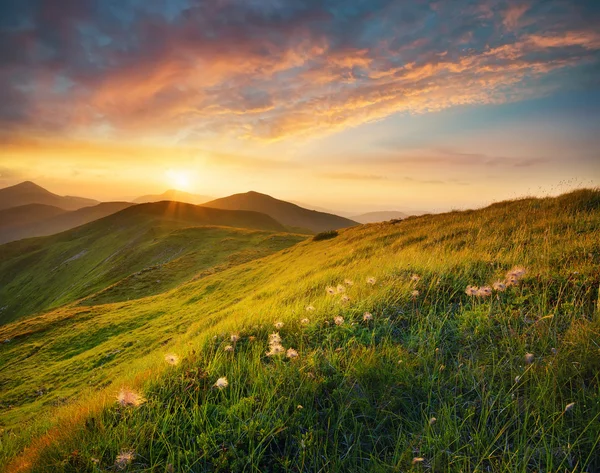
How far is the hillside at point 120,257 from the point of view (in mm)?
36875

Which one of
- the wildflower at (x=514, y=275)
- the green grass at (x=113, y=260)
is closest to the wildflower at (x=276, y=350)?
the wildflower at (x=514, y=275)

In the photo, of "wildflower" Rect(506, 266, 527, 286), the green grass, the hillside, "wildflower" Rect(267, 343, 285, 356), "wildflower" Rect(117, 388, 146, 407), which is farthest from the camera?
the hillside

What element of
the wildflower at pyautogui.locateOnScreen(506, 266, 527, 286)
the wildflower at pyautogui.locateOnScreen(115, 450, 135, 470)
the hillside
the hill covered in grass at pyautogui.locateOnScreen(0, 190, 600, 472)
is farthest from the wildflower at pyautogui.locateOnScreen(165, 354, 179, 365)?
the hillside

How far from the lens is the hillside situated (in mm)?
36875

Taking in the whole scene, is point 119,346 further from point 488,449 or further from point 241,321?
point 488,449

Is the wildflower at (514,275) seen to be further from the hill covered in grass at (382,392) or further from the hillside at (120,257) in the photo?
the hillside at (120,257)

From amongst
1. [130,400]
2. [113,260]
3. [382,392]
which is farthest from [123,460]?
[113,260]

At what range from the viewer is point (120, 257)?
59938mm

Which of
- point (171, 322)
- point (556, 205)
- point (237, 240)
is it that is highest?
point (556, 205)

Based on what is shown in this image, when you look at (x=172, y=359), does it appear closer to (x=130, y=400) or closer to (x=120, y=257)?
(x=130, y=400)

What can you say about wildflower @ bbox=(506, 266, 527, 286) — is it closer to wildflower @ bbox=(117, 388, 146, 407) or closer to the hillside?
wildflower @ bbox=(117, 388, 146, 407)

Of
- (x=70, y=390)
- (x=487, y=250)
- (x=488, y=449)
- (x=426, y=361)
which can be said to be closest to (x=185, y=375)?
(x=426, y=361)

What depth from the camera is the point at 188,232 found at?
59.7 metres

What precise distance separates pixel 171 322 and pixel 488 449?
58.3 ft
